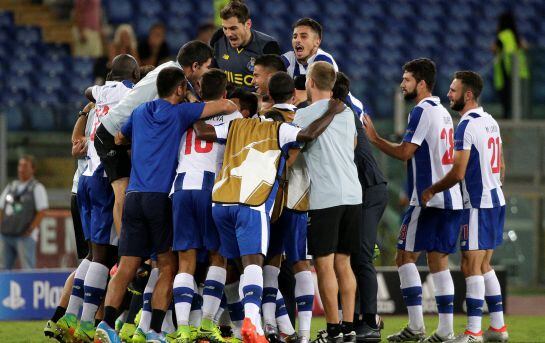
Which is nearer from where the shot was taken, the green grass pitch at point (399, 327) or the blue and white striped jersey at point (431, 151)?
the blue and white striped jersey at point (431, 151)

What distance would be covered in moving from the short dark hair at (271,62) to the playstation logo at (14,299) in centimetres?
539

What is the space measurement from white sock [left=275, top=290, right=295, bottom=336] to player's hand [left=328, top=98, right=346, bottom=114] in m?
1.42

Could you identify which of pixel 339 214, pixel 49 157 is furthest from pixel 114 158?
pixel 49 157

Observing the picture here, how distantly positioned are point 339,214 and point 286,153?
65 cm

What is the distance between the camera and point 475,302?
9.15 meters

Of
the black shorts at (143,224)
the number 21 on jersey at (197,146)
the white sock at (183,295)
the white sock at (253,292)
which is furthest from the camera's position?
the number 21 on jersey at (197,146)

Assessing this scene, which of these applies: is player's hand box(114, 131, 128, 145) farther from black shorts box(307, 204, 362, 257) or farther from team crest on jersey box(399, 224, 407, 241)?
team crest on jersey box(399, 224, 407, 241)

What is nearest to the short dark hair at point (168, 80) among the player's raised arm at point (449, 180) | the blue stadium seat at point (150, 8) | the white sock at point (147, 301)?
the white sock at point (147, 301)

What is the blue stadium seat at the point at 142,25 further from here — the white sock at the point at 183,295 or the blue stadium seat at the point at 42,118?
the white sock at the point at 183,295

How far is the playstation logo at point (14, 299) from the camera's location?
12.7 meters

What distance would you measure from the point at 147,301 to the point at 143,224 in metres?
0.63

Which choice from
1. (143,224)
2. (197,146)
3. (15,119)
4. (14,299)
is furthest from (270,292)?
(15,119)

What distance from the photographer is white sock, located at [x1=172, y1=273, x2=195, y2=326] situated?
7.84 metres

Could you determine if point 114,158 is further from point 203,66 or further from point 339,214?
point 339,214
